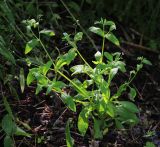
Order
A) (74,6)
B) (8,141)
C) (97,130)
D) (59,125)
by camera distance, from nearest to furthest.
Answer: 1. (8,141)
2. (97,130)
3. (59,125)
4. (74,6)

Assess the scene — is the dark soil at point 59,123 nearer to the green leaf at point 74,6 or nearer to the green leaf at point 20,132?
the green leaf at point 20,132

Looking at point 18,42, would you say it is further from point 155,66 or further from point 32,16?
point 155,66

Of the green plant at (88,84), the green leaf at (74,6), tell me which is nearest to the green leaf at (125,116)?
the green plant at (88,84)

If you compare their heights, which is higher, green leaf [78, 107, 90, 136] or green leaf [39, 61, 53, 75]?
green leaf [39, 61, 53, 75]

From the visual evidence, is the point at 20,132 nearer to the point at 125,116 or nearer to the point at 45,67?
the point at 45,67

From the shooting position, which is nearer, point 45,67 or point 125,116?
point 45,67

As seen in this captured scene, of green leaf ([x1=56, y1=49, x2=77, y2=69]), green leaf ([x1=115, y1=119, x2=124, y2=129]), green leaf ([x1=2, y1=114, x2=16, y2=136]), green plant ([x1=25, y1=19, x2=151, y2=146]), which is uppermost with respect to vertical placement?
green leaf ([x1=56, y1=49, x2=77, y2=69])

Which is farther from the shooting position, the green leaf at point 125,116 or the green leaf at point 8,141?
the green leaf at point 125,116

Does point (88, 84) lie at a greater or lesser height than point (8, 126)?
greater

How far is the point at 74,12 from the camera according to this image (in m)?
2.74

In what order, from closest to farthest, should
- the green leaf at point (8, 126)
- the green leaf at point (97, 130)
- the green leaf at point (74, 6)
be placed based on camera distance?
1. the green leaf at point (8, 126)
2. the green leaf at point (97, 130)
3. the green leaf at point (74, 6)

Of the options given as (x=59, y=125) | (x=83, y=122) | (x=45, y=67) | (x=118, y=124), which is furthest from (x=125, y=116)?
(x=45, y=67)

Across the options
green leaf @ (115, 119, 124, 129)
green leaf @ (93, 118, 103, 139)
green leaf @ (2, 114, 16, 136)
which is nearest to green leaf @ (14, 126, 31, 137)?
green leaf @ (2, 114, 16, 136)

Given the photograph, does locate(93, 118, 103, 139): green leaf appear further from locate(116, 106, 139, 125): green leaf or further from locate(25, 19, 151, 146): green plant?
locate(116, 106, 139, 125): green leaf
